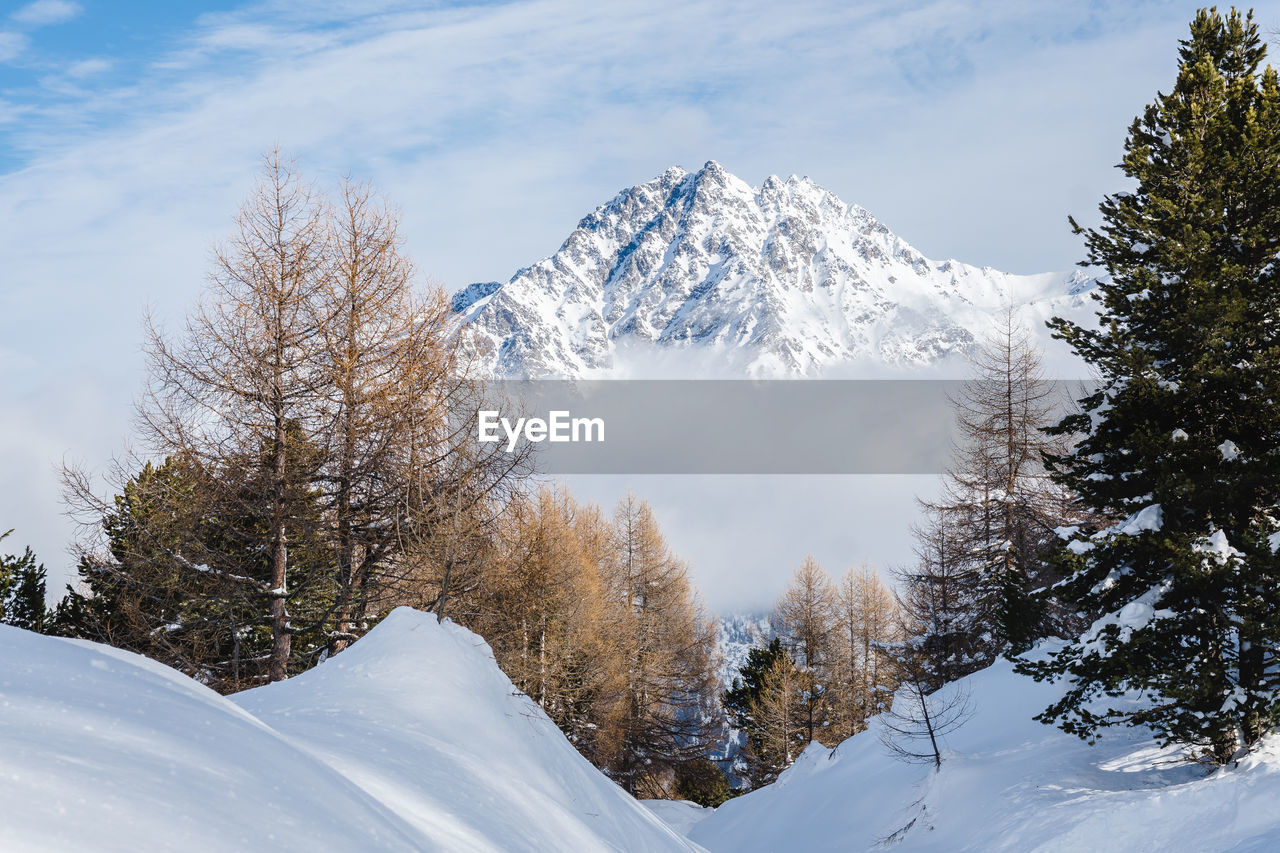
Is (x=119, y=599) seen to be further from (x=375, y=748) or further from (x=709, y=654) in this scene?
(x=709, y=654)

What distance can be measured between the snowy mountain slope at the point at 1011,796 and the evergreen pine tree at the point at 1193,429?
861 mm

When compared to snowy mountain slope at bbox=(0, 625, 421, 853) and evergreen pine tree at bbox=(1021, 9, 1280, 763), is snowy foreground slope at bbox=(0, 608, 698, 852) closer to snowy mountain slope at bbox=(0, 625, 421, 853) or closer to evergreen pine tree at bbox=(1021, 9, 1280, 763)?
snowy mountain slope at bbox=(0, 625, 421, 853)

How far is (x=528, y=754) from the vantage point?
8.03 m

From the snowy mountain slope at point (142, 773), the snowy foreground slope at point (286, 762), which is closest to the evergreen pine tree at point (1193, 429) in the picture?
the snowy foreground slope at point (286, 762)

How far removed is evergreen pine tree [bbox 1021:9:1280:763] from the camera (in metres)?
10.4

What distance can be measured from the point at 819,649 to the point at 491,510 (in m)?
28.6

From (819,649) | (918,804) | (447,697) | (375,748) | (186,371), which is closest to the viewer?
(375,748)

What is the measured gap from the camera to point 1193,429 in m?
11.2

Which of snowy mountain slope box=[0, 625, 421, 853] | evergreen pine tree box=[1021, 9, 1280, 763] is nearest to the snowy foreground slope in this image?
snowy mountain slope box=[0, 625, 421, 853]

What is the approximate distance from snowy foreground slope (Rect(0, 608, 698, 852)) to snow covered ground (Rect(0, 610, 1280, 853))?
0.04 ft

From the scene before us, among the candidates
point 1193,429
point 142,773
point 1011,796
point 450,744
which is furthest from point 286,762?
point 1011,796

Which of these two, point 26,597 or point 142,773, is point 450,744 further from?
point 26,597

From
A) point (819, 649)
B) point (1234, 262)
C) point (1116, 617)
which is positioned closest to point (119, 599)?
point (1116, 617)

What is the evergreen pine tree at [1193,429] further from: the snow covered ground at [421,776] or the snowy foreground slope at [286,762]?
the snowy foreground slope at [286,762]
